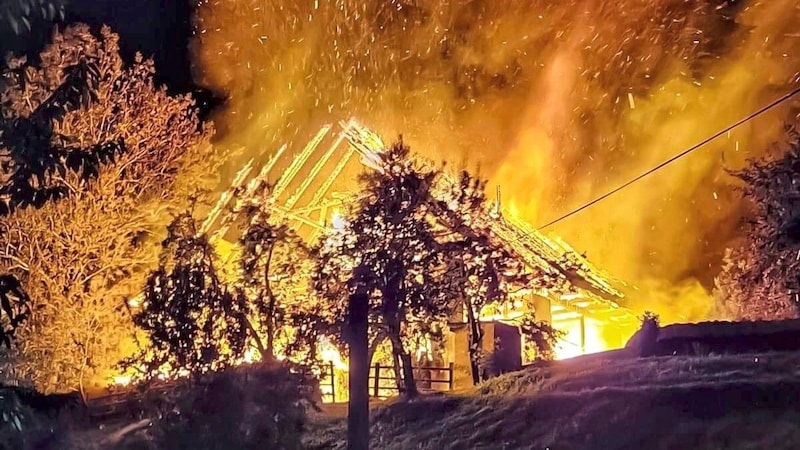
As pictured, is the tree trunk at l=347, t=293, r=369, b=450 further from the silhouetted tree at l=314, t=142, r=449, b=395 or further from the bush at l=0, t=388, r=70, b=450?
the bush at l=0, t=388, r=70, b=450

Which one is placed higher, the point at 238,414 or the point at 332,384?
the point at 332,384

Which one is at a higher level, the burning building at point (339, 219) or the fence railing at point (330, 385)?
the burning building at point (339, 219)

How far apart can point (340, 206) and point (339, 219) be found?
1991mm

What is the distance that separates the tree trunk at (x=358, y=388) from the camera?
10852 mm

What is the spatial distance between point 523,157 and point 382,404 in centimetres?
2014

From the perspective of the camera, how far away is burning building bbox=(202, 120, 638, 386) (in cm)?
1908

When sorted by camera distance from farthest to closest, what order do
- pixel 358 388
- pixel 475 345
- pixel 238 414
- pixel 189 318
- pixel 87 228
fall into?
pixel 87 228
pixel 475 345
pixel 189 318
pixel 238 414
pixel 358 388

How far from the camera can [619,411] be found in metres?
12.7

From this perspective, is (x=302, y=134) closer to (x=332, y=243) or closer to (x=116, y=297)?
(x=116, y=297)

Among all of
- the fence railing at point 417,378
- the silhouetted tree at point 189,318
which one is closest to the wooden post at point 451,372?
the fence railing at point 417,378

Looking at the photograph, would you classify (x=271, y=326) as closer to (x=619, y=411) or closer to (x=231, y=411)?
(x=231, y=411)

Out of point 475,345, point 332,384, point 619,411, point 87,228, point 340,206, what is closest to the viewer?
point 619,411

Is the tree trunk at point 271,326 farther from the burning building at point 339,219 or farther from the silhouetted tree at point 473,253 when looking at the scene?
the silhouetted tree at point 473,253

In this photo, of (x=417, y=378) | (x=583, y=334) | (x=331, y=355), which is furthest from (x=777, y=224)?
(x=331, y=355)
